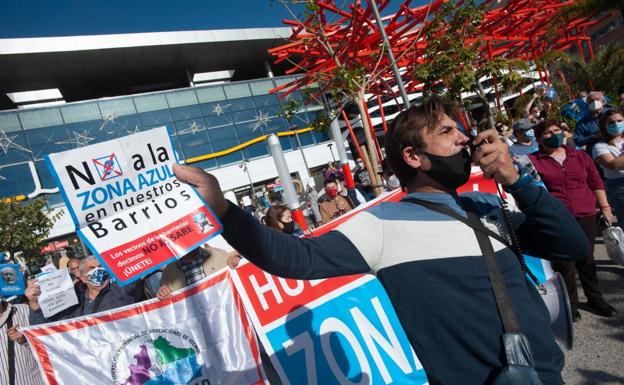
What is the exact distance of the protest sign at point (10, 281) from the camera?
3.27 meters

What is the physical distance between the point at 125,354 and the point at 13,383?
54.3 inches

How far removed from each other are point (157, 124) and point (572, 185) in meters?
31.1

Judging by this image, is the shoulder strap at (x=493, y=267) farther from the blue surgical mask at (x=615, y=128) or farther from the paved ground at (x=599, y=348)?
the blue surgical mask at (x=615, y=128)

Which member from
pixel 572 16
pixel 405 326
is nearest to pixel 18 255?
pixel 405 326

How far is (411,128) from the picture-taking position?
137 centimetres

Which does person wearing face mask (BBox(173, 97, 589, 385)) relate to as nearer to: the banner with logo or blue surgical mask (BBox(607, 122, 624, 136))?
the banner with logo

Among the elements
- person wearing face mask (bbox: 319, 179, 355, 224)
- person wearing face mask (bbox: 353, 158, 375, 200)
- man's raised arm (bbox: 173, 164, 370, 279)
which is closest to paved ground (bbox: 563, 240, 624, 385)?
man's raised arm (bbox: 173, 164, 370, 279)

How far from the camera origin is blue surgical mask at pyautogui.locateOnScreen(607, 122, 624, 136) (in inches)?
138

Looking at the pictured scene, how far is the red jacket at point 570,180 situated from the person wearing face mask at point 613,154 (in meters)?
0.18

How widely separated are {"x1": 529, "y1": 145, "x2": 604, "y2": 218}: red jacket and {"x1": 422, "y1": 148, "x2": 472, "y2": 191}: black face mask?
2.63 meters


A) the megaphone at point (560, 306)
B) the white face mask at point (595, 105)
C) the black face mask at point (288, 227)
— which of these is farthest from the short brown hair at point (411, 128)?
the white face mask at point (595, 105)

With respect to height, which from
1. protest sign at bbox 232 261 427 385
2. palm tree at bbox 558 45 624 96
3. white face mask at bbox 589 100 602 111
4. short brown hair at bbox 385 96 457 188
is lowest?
protest sign at bbox 232 261 427 385

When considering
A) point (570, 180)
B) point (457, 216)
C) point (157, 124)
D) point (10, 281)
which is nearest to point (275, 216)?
point (10, 281)

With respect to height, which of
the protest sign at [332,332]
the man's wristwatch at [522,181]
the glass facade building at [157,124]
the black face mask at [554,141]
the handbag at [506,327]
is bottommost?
the protest sign at [332,332]
